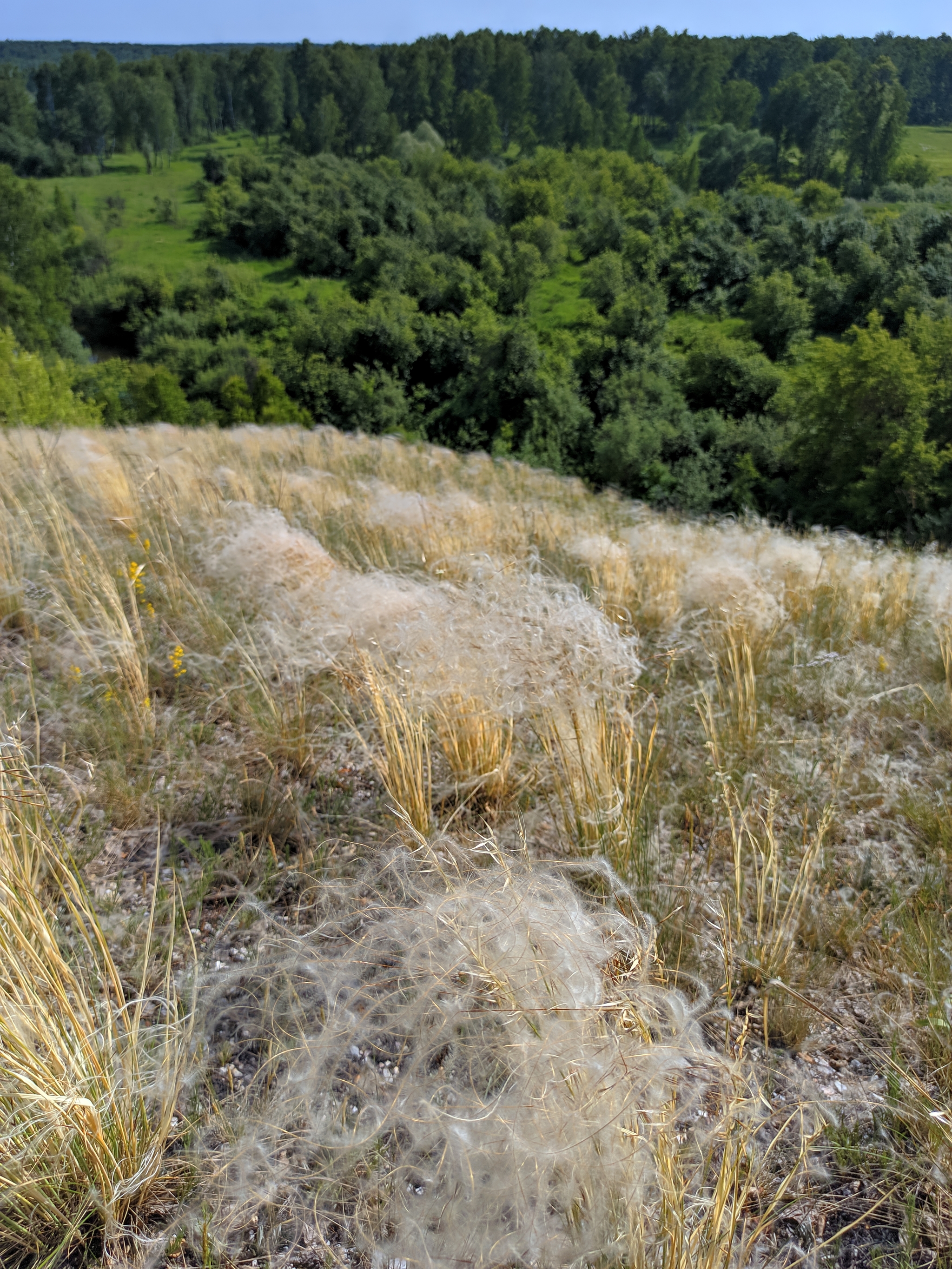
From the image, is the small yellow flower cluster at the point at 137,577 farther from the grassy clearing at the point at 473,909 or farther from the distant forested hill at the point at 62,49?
the distant forested hill at the point at 62,49

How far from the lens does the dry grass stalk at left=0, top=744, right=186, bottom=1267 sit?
3.57 ft

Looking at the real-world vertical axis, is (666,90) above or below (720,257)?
above

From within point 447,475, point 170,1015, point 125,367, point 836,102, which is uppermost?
point 836,102

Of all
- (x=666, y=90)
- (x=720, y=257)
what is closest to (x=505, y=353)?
(x=720, y=257)

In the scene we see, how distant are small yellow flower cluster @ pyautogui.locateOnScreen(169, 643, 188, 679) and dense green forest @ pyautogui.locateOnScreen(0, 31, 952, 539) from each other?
10.3 meters

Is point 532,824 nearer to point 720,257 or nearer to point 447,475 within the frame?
point 447,475

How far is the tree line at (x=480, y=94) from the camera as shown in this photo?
79688mm

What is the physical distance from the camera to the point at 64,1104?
108cm

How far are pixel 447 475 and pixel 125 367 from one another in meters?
43.4

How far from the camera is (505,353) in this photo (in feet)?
119

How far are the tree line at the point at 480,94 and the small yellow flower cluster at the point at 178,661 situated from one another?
3556 inches

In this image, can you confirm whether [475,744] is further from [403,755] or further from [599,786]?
[599,786]

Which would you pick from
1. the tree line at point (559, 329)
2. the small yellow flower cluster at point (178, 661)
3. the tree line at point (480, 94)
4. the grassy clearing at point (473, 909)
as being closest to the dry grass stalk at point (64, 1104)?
the grassy clearing at point (473, 909)

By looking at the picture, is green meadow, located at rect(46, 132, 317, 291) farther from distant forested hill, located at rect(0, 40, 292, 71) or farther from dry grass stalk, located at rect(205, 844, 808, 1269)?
Answer: distant forested hill, located at rect(0, 40, 292, 71)
